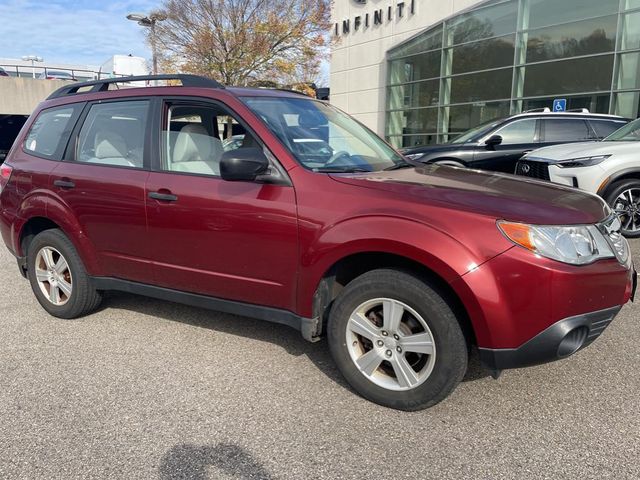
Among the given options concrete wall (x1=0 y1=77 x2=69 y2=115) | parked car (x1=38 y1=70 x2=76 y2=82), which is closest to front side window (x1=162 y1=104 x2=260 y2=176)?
concrete wall (x1=0 y1=77 x2=69 y2=115)

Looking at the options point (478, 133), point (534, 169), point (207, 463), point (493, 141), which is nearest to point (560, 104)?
point (478, 133)

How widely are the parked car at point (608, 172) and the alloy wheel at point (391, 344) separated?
462 centimetres

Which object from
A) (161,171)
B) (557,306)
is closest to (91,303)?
(161,171)

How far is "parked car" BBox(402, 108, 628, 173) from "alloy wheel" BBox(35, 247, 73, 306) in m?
6.20

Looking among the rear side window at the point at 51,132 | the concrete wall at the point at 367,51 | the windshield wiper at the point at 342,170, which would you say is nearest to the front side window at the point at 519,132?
the windshield wiper at the point at 342,170

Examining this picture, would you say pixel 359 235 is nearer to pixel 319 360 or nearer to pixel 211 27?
pixel 319 360

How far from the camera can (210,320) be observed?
14.3ft

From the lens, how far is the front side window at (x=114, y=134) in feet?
12.7

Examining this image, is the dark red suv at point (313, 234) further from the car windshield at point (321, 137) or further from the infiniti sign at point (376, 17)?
the infiniti sign at point (376, 17)

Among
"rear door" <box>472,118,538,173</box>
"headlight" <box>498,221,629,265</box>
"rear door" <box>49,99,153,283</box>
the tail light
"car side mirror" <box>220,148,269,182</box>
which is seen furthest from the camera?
"rear door" <box>472,118,538,173</box>

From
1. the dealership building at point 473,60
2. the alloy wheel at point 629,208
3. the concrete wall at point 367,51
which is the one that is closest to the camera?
the alloy wheel at point 629,208

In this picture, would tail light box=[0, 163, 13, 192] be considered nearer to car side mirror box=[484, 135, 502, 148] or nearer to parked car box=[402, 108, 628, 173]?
parked car box=[402, 108, 628, 173]

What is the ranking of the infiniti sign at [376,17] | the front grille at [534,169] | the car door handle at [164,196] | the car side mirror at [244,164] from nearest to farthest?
the car side mirror at [244,164] < the car door handle at [164,196] < the front grille at [534,169] < the infiniti sign at [376,17]

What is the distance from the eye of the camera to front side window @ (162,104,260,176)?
3.61 metres
